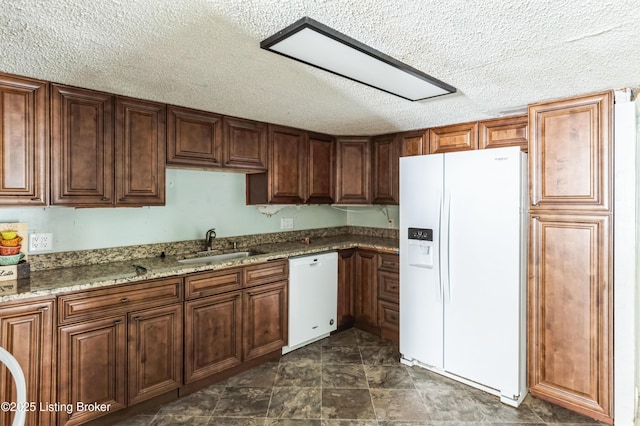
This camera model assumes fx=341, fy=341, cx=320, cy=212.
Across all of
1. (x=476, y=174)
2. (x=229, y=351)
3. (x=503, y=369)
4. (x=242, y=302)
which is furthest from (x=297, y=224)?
(x=503, y=369)

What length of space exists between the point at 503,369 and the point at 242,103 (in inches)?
106

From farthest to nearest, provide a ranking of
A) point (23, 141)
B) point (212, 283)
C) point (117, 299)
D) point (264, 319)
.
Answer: point (264, 319) → point (212, 283) → point (117, 299) → point (23, 141)

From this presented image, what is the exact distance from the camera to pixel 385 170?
12.1 feet

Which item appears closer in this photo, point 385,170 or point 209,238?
point 209,238

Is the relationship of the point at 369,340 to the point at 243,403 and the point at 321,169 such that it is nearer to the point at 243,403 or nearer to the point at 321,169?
the point at 243,403

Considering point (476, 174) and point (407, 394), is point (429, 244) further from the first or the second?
point (407, 394)

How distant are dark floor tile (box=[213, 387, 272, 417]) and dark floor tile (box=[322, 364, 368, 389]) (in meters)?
0.48

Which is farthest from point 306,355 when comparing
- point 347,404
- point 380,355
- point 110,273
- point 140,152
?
point 140,152

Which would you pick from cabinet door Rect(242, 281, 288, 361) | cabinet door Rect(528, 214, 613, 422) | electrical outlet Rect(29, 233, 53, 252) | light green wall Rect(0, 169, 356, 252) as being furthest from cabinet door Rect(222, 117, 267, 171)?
cabinet door Rect(528, 214, 613, 422)

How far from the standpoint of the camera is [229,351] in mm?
2707

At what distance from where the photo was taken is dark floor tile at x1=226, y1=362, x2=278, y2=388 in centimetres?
265

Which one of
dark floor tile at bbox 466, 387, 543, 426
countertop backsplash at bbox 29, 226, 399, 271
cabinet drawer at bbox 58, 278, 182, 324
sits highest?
countertop backsplash at bbox 29, 226, 399, 271

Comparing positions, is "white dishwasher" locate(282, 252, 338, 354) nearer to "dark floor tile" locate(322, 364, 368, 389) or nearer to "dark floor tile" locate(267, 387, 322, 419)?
"dark floor tile" locate(322, 364, 368, 389)

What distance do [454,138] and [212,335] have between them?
8.79ft
